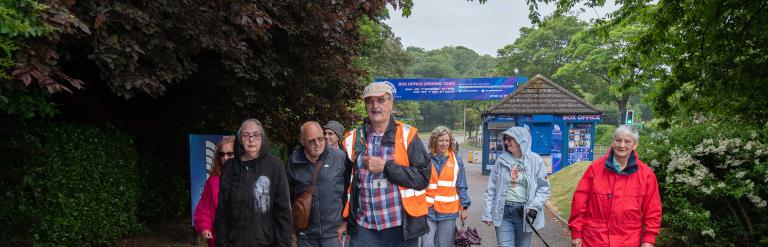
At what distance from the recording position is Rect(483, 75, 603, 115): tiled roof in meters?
19.1

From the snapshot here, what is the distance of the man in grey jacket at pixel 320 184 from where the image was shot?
405 cm

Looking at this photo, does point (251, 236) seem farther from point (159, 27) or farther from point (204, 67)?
point (204, 67)

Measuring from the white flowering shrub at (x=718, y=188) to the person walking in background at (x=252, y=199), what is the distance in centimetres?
445

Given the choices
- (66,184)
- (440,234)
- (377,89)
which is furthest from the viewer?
(440,234)

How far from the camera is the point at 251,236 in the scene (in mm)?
3848

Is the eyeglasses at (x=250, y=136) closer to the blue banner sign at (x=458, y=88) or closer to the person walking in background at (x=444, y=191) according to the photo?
the person walking in background at (x=444, y=191)

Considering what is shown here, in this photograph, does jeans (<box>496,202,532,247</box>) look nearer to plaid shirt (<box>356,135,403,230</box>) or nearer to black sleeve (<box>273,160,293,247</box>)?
plaid shirt (<box>356,135,403,230</box>)

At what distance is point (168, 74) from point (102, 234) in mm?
2450

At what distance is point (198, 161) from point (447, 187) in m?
3.23

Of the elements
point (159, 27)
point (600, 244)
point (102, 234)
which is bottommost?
point (102, 234)

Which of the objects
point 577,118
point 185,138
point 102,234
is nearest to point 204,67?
point 185,138

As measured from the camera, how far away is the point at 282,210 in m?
3.91

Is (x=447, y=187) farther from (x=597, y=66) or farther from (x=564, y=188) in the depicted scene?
(x=597, y=66)

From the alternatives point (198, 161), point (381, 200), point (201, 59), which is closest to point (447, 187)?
point (381, 200)
